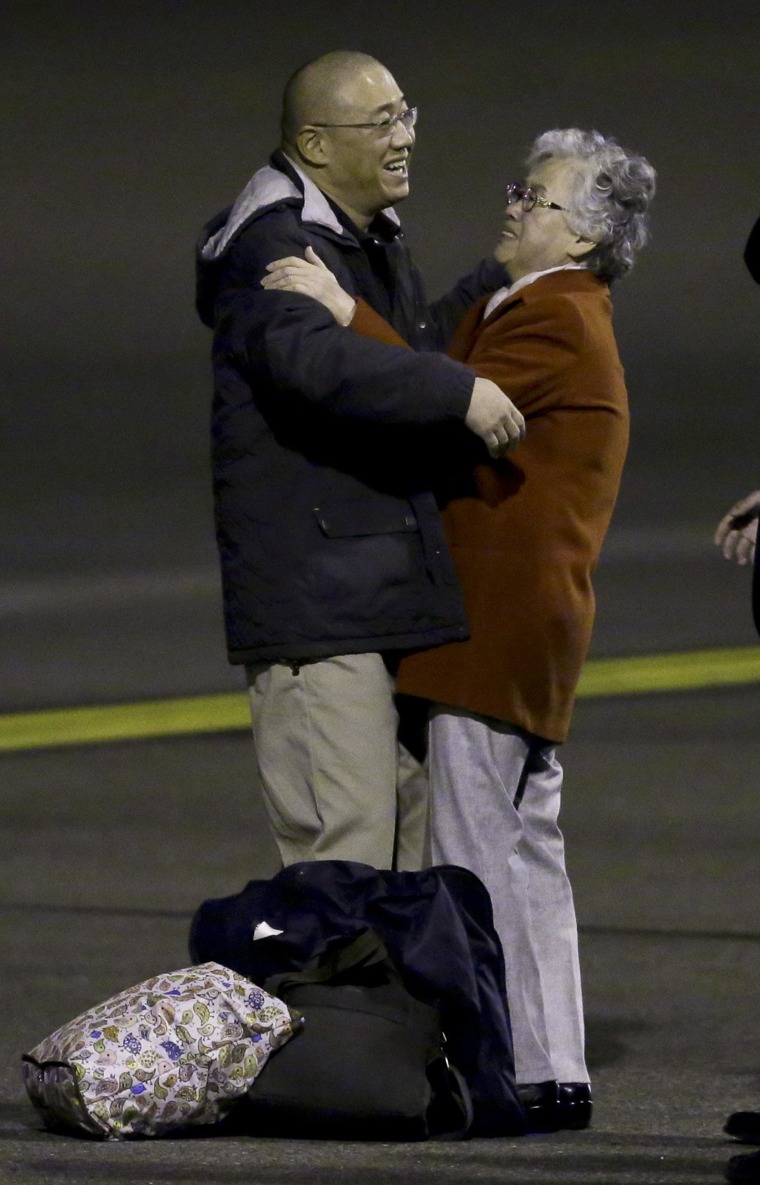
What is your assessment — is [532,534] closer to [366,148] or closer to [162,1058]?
[366,148]

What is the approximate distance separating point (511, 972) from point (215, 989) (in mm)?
522

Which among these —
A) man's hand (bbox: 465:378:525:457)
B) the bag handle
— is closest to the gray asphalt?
the bag handle

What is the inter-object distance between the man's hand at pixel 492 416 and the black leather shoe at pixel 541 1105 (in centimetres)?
108

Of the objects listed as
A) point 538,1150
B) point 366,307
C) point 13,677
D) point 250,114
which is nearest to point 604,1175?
point 538,1150

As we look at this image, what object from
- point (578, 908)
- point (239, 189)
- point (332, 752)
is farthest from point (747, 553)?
point (239, 189)

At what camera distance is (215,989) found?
13.1ft

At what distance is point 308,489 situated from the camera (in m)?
4.10

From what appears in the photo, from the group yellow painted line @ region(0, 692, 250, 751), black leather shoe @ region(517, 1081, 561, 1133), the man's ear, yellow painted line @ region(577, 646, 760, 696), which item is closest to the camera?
black leather shoe @ region(517, 1081, 561, 1133)

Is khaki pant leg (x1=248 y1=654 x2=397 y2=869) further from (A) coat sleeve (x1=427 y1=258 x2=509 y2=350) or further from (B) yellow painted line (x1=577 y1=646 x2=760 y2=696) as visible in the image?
(B) yellow painted line (x1=577 y1=646 x2=760 y2=696)

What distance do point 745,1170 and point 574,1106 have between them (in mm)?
525

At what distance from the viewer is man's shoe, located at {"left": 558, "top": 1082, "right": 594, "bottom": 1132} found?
13.6 feet

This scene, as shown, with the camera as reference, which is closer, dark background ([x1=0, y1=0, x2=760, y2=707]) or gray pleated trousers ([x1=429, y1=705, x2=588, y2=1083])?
gray pleated trousers ([x1=429, y1=705, x2=588, y2=1083])

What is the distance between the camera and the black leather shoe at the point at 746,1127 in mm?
3893

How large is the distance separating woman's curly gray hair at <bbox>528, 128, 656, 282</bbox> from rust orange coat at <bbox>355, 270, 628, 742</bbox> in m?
0.08
